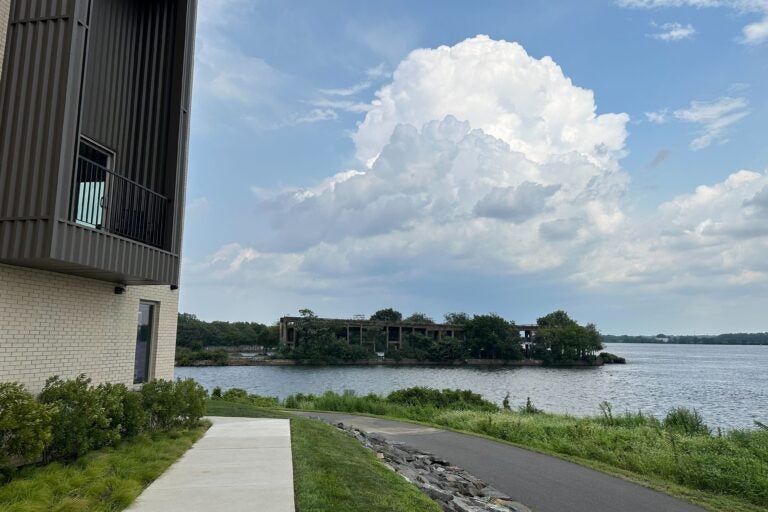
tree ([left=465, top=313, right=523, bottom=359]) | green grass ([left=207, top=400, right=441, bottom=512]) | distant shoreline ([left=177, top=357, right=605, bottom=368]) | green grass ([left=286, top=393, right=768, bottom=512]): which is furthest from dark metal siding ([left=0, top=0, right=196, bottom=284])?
tree ([left=465, top=313, right=523, bottom=359])

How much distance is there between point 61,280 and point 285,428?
5.56 metres

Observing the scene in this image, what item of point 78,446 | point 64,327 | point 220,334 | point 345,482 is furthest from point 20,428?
point 220,334

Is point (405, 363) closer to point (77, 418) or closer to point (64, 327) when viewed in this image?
point (64, 327)

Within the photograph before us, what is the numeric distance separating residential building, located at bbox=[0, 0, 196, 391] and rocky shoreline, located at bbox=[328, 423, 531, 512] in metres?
5.32

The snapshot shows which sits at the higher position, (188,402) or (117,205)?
(117,205)

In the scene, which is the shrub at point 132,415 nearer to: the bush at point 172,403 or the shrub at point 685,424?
the bush at point 172,403

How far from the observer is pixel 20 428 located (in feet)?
20.2

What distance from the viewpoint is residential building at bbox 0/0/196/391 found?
7.07m

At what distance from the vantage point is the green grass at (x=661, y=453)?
30.7 ft

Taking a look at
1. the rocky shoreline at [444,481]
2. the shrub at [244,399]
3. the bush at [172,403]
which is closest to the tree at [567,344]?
the shrub at [244,399]

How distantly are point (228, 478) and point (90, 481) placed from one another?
5.40 ft

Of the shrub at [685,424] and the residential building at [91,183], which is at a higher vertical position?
the residential building at [91,183]

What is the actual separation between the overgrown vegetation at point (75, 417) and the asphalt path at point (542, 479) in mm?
5969

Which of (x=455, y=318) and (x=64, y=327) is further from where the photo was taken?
(x=455, y=318)
